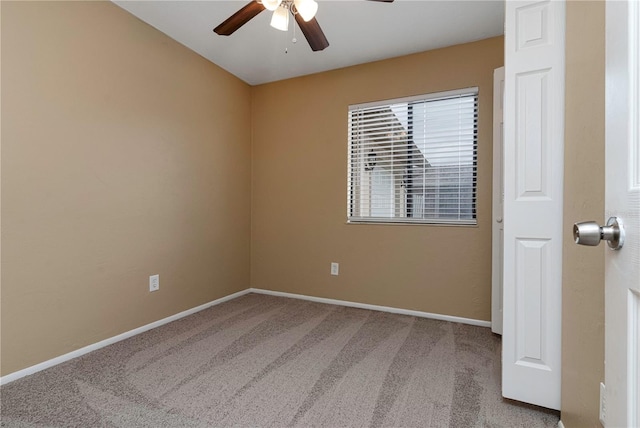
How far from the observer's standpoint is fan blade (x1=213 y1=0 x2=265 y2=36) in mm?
1715

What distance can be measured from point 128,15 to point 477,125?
118 inches

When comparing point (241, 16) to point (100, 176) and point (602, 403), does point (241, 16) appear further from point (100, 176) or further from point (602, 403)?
point (602, 403)

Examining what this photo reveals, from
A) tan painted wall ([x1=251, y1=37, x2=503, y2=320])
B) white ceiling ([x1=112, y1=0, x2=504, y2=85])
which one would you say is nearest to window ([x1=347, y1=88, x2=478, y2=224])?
tan painted wall ([x1=251, y1=37, x2=503, y2=320])

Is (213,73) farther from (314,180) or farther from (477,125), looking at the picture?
(477,125)

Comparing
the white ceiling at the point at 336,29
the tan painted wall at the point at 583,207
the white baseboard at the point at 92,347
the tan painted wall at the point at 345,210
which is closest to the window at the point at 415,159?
the tan painted wall at the point at 345,210

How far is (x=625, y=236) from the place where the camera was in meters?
0.50

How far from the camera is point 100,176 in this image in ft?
7.23

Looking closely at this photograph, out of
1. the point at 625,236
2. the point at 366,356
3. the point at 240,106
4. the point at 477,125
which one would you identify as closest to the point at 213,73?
the point at 240,106

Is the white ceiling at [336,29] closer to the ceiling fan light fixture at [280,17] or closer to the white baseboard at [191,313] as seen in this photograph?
the ceiling fan light fixture at [280,17]

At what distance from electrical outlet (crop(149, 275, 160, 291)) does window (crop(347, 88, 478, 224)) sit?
193cm

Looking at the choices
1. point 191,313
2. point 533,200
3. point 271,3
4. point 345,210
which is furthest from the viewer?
point 345,210

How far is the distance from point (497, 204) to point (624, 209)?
217 centimetres

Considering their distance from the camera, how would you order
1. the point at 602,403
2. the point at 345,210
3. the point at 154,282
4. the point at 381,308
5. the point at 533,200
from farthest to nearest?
1. the point at 345,210
2. the point at 381,308
3. the point at 154,282
4. the point at 533,200
5. the point at 602,403

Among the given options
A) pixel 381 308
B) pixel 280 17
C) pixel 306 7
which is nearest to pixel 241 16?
pixel 280 17
